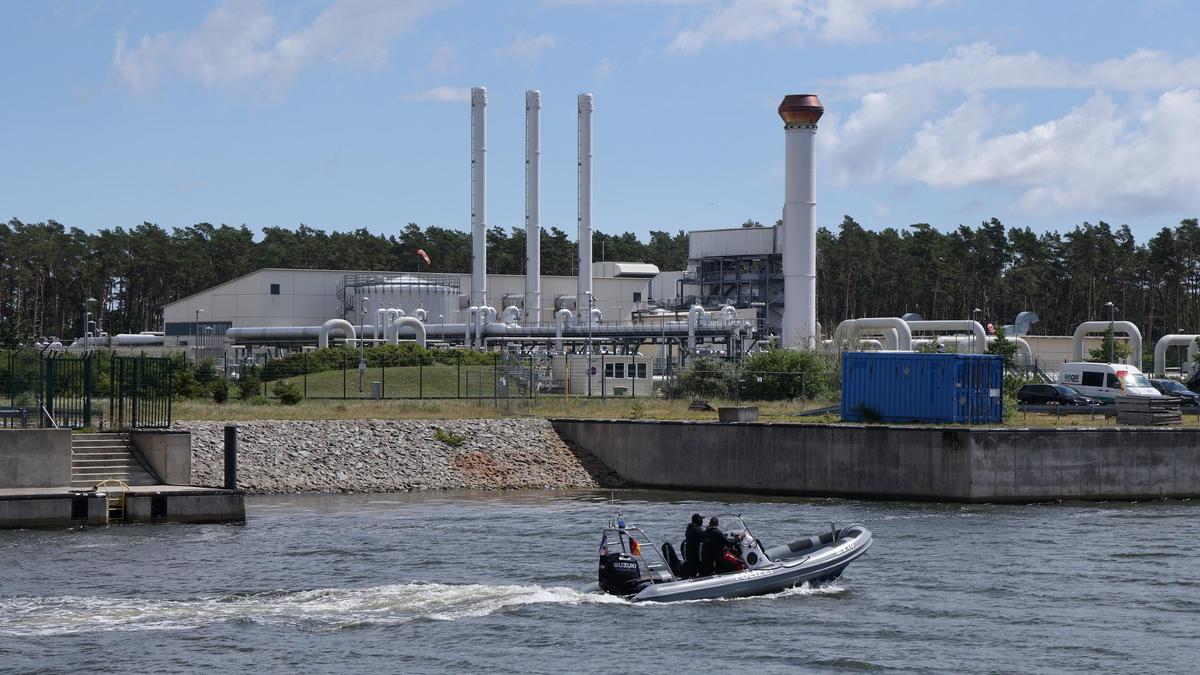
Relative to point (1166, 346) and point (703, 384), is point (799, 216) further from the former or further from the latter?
point (1166, 346)

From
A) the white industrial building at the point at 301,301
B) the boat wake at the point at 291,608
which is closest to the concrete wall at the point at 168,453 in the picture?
the boat wake at the point at 291,608

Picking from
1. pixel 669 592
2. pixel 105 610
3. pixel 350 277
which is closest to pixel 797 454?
pixel 669 592

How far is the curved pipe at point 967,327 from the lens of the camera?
296ft

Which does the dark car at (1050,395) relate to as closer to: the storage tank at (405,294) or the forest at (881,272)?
the storage tank at (405,294)

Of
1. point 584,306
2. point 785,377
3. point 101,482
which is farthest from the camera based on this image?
point 584,306

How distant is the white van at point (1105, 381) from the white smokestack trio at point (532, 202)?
162 ft

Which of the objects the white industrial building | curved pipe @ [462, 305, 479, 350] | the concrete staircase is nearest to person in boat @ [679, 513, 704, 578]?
the concrete staircase

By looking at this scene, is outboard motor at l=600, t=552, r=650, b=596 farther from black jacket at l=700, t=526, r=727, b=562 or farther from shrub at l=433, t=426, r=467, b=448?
shrub at l=433, t=426, r=467, b=448

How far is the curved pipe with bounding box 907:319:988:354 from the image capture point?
3556 inches

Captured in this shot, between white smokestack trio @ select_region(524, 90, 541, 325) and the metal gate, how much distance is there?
61198 mm

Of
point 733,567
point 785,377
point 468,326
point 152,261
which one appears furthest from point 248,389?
point 152,261

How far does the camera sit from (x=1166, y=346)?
95.0m

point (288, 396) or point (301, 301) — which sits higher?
point (301, 301)

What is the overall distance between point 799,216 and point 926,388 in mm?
38935
